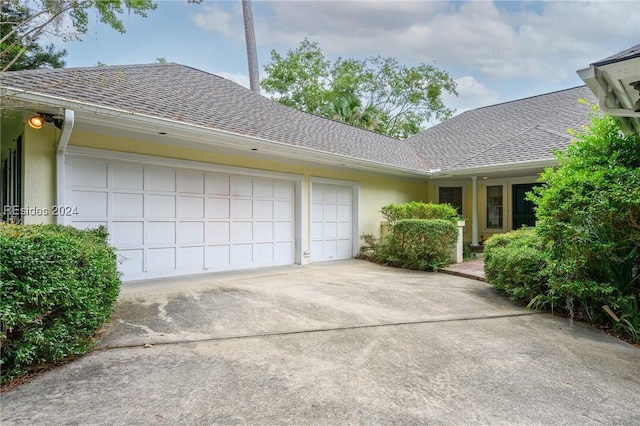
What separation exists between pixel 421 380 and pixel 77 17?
6461 mm

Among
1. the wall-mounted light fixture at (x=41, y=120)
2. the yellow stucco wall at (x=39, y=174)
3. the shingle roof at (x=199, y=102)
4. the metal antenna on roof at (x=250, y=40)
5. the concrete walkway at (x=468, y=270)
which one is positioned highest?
the metal antenna on roof at (x=250, y=40)

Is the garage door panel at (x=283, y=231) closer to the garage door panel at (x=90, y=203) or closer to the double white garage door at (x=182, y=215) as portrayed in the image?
the double white garage door at (x=182, y=215)

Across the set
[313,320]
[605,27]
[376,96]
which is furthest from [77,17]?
[376,96]

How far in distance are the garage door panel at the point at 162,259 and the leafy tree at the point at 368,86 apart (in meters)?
18.0

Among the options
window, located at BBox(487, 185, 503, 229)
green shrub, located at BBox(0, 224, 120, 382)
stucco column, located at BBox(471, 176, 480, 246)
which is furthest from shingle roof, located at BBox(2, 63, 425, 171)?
Result: green shrub, located at BBox(0, 224, 120, 382)

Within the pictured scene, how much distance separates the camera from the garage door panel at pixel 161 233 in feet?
21.5

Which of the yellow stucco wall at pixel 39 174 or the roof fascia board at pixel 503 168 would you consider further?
the roof fascia board at pixel 503 168

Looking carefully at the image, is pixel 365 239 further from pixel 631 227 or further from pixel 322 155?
pixel 631 227

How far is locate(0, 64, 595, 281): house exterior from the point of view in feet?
17.7

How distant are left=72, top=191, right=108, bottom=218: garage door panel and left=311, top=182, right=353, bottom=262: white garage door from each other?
16.1 feet

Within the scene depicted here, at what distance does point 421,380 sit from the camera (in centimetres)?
269

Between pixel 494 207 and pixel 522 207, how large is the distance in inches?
37.5

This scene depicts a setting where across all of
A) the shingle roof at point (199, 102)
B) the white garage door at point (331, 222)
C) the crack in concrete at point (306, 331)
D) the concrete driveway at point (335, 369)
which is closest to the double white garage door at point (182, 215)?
the white garage door at point (331, 222)

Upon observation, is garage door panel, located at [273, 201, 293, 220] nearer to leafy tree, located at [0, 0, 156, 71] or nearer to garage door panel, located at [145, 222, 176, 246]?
garage door panel, located at [145, 222, 176, 246]
